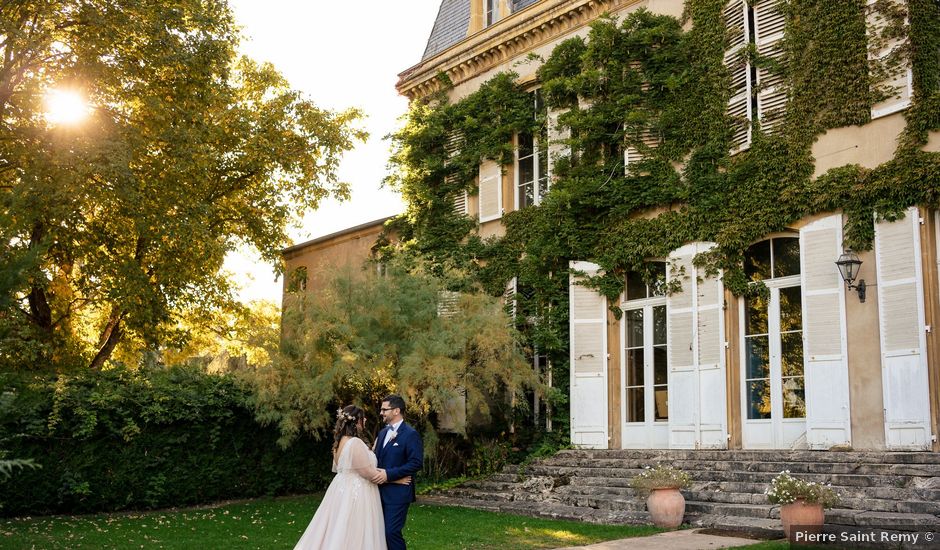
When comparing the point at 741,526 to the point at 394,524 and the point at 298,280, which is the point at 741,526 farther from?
the point at 298,280

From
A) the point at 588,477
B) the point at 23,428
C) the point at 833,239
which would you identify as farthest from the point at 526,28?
the point at 23,428

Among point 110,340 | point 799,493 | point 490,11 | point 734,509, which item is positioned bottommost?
point 734,509

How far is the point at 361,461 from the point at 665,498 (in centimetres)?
517

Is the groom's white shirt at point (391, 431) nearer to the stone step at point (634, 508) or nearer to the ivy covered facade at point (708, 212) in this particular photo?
the stone step at point (634, 508)

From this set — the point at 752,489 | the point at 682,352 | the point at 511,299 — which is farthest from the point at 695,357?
the point at 511,299

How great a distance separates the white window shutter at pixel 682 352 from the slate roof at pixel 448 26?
8628mm

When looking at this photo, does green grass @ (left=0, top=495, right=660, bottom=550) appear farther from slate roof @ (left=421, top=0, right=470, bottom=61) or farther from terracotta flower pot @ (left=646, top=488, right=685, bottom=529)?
slate roof @ (left=421, top=0, right=470, bottom=61)

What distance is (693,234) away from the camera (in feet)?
48.4

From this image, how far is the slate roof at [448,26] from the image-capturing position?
2106cm

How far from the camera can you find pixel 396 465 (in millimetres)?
6883

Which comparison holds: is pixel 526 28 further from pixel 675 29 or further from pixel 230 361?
pixel 230 361

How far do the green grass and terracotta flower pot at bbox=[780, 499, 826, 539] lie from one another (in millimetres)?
1710

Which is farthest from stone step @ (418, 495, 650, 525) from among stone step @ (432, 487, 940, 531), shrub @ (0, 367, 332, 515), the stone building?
the stone building

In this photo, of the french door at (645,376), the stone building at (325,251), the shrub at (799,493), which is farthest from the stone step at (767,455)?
the stone building at (325,251)
